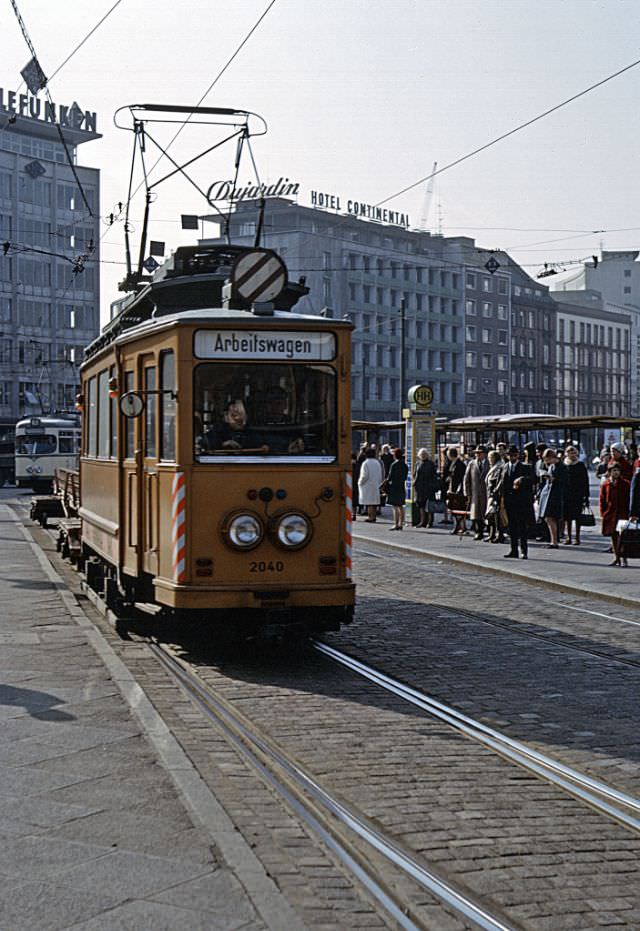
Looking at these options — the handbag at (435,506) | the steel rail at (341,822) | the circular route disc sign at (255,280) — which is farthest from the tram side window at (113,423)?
the handbag at (435,506)

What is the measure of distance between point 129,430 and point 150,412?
3.41ft

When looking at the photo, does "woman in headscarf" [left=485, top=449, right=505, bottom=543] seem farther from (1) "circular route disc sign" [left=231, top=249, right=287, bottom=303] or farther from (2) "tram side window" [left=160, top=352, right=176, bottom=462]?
(2) "tram side window" [left=160, top=352, right=176, bottom=462]

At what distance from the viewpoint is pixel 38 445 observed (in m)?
53.0

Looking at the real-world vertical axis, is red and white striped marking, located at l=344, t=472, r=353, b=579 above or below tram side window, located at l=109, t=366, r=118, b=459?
below

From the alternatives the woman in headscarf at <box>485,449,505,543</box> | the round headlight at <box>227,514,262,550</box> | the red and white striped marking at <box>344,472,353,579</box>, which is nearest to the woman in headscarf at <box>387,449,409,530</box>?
the woman in headscarf at <box>485,449,505,543</box>

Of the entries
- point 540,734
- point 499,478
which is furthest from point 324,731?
point 499,478

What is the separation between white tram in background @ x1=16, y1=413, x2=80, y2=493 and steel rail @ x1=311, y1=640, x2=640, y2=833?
142ft

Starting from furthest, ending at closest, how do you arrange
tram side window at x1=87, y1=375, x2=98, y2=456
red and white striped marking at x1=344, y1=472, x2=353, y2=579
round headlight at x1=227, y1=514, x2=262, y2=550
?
tram side window at x1=87, y1=375, x2=98, y2=456
red and white striped marking at x1=344, y1=472, x2=353, y2=579
round headlight at x1=227, y1=514, x2=262, y2=550

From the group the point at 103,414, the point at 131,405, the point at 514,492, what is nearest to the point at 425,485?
the point at 514,492

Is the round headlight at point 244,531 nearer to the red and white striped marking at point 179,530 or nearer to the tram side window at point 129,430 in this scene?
the red and white striped marking at point 179,530

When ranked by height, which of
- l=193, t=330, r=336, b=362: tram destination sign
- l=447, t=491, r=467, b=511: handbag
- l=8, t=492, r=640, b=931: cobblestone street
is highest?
l=193, t=330, r=336, b=362: tram destination sign

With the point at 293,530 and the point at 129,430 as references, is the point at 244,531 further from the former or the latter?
the point at 129,430

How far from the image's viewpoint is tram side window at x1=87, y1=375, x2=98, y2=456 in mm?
15648

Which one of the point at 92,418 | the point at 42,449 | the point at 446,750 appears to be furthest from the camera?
the point at 42,449
